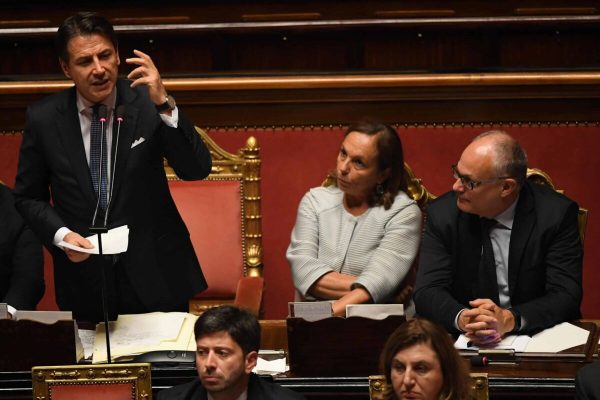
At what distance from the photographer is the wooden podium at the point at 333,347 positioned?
7.39 feet

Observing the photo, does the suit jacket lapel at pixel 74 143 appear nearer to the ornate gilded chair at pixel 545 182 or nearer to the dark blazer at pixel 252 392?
the dark blazer at pixel 252 392

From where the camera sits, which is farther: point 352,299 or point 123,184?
point 352,299

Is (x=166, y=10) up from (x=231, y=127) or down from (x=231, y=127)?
up

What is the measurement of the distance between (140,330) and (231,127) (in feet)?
4.24

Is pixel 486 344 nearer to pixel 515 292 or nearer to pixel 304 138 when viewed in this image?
pixel 515 292

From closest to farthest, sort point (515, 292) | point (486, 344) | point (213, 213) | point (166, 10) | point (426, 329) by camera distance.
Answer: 1. point (426, 329)
2. point (486, 344)
3. point (515, 292)
4. point (213, 213)
5. point (166, 10)

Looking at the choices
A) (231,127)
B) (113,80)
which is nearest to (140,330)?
(113,80)

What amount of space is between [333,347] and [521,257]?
610 mm

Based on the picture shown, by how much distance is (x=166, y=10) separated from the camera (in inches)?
173

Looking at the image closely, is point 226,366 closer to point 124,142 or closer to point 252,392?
point 252,392

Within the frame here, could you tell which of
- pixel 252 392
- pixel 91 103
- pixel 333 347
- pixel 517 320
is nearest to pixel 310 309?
pixel 333 347

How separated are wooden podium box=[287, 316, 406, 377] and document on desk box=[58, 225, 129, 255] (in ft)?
1.21

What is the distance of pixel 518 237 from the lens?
267 cm

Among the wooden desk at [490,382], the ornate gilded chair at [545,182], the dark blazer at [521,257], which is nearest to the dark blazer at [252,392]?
the wooden desk at [490,382]
